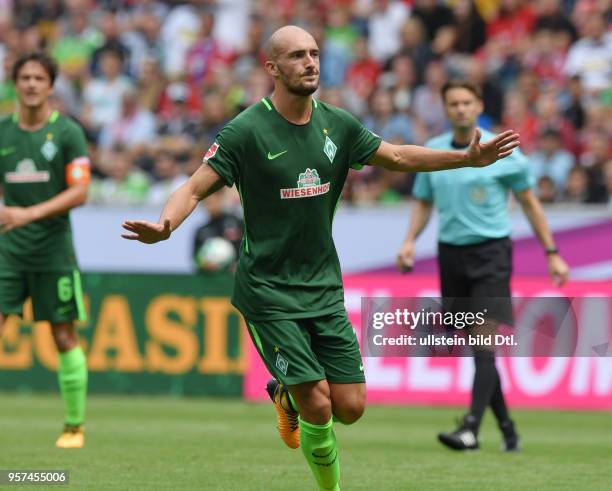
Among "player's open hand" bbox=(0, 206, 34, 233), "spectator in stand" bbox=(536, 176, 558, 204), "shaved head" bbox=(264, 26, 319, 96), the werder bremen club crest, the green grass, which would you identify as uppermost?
"shaved head" bbox=(264, 26, 319, 96)

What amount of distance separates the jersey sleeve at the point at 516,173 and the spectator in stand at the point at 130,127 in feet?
30.7

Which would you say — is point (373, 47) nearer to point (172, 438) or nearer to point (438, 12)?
point (438, 12)

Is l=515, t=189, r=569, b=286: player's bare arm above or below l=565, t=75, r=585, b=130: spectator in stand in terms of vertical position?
below

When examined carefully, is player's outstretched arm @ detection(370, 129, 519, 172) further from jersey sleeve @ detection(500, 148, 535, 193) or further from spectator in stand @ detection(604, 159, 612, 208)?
spectator in stand @ detection(604, 159, 612, 208)

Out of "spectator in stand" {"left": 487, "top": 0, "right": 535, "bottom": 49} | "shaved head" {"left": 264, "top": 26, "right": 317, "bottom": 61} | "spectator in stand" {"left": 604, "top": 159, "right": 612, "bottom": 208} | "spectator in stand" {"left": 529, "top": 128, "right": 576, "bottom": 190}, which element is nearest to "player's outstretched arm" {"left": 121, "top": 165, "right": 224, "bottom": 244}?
"shaved head" {"left": 264, "top": 26, "right": 317, "bottom": 61}

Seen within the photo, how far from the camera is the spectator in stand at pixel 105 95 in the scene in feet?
63.9

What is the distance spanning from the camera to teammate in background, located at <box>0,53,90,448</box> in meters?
9.84

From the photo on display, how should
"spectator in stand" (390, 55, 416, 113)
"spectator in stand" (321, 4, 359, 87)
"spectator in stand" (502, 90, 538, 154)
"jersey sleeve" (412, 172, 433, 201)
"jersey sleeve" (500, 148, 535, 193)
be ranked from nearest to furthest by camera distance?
"jersey sleeve" (500, 148, 535, 193) < "jersey sleeve" (412, 172, 433, 201) < "spectator in stand" (502, 90, 538, 154) < "spectator in stand" (390, 55, 416, 113) < "spectator in stand" (321, 4, 359, 87)

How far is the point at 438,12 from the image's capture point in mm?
18594

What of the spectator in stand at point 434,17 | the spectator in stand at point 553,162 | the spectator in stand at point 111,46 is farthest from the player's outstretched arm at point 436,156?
the spectator in stand at point 111,46

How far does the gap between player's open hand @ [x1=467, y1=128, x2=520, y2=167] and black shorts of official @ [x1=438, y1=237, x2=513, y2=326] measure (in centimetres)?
300

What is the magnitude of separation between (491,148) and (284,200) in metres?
1.06

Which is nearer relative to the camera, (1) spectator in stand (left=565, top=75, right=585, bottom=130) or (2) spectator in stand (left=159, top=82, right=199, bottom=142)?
(1) spectator in stand (left=565, top=75, right=585, bottom=130)

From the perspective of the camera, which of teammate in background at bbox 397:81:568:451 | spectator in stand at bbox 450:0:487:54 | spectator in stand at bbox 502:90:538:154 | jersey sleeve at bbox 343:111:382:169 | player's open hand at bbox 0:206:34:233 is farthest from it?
spectator in stand at bbox 450:0:487:54
